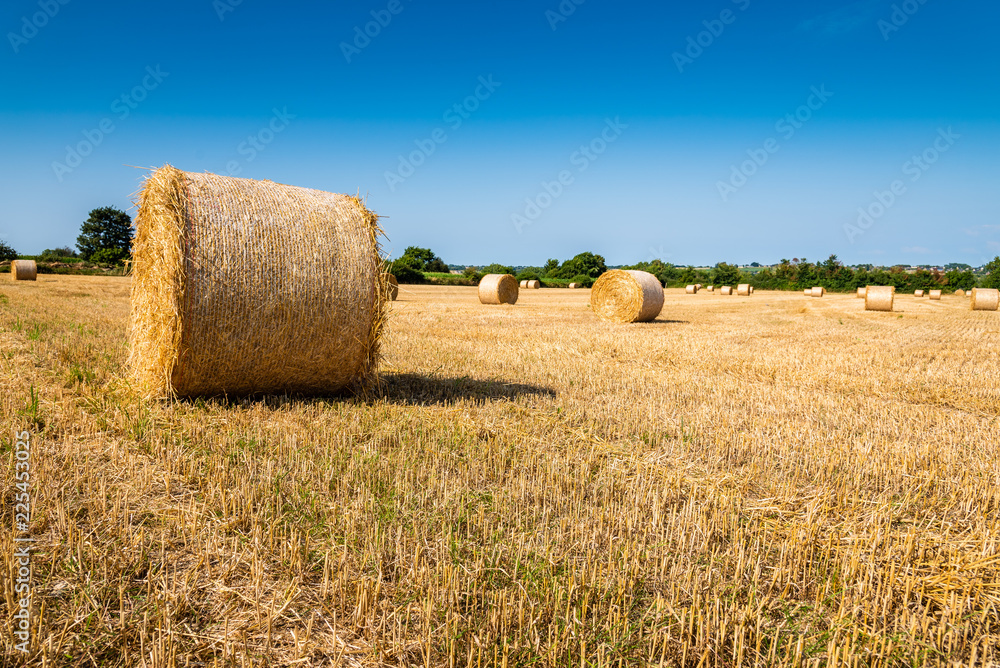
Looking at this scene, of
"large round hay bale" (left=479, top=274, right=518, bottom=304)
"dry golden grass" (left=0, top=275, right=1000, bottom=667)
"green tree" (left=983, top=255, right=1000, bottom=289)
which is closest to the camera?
"dry golden grass" (left=0, top=275, right=1000, bottom=667)

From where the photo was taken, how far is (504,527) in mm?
3453

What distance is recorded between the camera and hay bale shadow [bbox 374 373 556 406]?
6.61m

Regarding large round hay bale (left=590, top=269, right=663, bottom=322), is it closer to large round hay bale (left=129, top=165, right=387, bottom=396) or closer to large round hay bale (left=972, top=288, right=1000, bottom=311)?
large round hay bale (left=129, top=165, right=387, bottom=396)

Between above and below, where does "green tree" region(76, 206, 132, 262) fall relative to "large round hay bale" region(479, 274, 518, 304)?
above

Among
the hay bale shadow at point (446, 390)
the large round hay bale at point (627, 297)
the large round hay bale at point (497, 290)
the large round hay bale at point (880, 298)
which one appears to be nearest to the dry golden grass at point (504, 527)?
the hay bale shadow at point (446, 390)

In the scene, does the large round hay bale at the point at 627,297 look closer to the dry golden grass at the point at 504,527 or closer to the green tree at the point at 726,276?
the dry golden grass at the point at 504,527

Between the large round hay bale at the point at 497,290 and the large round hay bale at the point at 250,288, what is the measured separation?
59.5 feet

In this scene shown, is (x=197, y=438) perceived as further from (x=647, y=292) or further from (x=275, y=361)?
(x=647, y=292)

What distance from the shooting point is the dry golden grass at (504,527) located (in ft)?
8.08

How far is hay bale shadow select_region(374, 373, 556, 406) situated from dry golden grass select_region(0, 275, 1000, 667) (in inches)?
2.9

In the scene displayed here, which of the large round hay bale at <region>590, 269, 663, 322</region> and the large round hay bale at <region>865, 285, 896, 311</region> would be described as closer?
the large round hay bale at <region>590, 269, 663, 322</region>

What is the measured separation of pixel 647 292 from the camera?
16969 mm

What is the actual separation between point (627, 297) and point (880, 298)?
1326 cm

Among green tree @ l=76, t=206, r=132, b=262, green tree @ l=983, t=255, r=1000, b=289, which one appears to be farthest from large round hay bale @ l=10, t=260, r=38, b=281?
green tree @ l=983, t=255, r=1000, b=289
